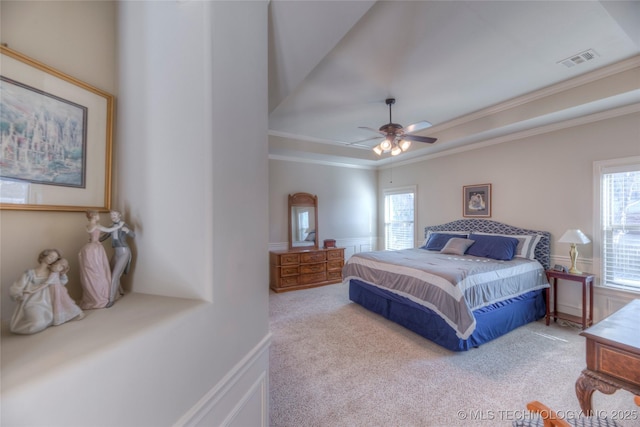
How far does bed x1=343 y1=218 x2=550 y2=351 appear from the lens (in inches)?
107

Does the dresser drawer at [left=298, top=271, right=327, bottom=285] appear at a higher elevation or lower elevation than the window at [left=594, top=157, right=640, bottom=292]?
lower

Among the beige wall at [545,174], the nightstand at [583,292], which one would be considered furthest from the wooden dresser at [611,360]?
the beige wall at [545,174]

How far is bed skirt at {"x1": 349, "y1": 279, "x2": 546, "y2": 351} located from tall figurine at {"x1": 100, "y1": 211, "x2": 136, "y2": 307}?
2866 millimetres

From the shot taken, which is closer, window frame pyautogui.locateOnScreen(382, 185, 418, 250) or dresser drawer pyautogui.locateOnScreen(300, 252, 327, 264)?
dresser drawer pyautogui.locateOnScreen(300, 252, 327, 264)

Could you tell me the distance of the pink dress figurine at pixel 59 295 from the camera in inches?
30.1

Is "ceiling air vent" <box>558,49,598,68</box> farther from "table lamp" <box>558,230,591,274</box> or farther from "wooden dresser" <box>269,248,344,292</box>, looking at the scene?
"wooden dresser" <box>269,248,344,292</box>

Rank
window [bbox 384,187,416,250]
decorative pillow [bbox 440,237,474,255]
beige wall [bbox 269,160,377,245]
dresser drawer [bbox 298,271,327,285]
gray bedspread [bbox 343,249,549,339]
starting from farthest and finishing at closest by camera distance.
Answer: window [bbox 384,187,416,250] → beige wall [bbox 269,160,377,245] → dresser drawer [bbox 298,271,327,285] → decorative pillow [bbox 440,237,474,255] → gray bedspread [bbox 343,249,549,339]

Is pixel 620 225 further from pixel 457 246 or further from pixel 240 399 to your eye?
pixel 240 399

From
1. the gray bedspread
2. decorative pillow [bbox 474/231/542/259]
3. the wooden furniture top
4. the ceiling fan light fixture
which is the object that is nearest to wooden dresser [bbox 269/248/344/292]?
the gray bedspread

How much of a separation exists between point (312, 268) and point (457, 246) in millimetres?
2635

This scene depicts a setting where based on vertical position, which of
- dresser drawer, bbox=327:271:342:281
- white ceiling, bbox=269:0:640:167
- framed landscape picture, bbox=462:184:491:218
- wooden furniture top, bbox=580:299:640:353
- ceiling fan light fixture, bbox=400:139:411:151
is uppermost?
white ceiling, bbox=269:0:640:167

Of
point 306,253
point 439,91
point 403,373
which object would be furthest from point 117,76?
point 306,253

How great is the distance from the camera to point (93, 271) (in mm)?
902

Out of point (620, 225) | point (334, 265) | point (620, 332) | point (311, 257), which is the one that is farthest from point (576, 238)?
point (311, 257)
